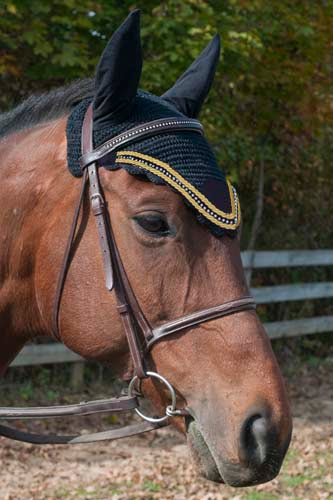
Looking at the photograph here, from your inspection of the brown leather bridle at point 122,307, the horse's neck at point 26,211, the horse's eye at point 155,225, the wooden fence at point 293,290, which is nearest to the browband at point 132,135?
the brown leather bridle at point 122,307

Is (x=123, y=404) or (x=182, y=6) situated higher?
(x=123, y=404)

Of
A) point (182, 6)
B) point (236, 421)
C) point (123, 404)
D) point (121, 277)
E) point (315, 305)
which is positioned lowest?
point (315, 305)

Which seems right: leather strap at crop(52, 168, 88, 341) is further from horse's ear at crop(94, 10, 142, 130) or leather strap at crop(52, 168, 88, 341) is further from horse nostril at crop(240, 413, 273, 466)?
horse nostril at crop(240, 413, 273, 466)

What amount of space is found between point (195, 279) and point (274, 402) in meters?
0.44

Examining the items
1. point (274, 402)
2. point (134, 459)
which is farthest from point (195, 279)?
point (134, 459)

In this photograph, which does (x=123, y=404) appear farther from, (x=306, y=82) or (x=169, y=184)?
(x=306, y=82)

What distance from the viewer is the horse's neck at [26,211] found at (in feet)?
8.02

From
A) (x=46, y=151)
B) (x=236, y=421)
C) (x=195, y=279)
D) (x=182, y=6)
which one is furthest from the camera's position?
(x=182, y=6)

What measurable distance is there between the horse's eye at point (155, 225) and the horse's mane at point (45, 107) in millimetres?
575

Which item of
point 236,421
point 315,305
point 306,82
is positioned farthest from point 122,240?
point 315,305

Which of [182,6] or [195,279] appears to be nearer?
[195,279]

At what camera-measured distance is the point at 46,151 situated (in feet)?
8.18

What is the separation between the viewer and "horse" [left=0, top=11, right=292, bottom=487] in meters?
2.10

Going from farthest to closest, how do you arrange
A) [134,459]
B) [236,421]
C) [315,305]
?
[315,305] → [134,459] → [236,421]
